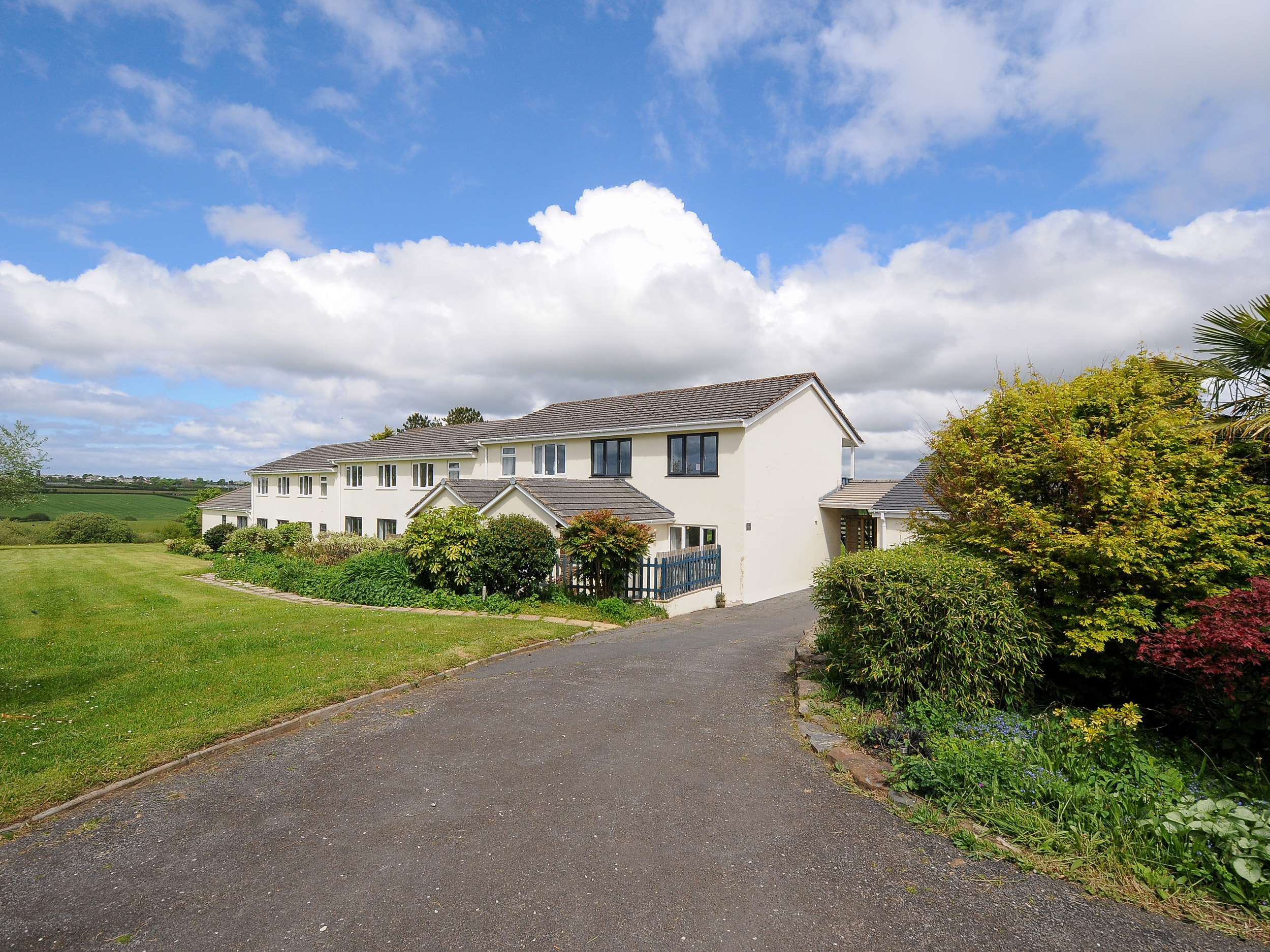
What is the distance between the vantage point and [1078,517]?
25.8 feet

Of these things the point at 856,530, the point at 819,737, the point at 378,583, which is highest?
the point at 856,530

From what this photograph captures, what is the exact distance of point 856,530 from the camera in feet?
91.0

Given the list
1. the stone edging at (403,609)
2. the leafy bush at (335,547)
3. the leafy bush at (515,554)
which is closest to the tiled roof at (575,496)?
the leafy bush at (515,554)

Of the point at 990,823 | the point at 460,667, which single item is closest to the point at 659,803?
the point at 990,823

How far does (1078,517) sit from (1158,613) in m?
1.38

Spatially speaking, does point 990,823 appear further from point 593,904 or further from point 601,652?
point 601,652

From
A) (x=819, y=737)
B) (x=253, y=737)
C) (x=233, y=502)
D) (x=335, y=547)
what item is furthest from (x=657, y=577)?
(x=233, y=502)

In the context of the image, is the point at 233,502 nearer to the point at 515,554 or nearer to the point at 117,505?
the point at 117,505

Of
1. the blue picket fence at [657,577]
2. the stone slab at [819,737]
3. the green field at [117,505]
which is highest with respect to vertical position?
the green field at [117,505]

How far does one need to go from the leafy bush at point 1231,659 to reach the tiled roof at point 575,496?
50.4 ft

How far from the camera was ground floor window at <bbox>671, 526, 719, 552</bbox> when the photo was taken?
22250 mm

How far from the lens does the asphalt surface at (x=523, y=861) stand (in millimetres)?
4000

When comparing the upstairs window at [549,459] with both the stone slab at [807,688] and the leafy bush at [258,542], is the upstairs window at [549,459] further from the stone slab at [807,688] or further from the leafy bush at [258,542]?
the stone slab at [807,688]

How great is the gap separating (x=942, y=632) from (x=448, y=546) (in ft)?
48.2
